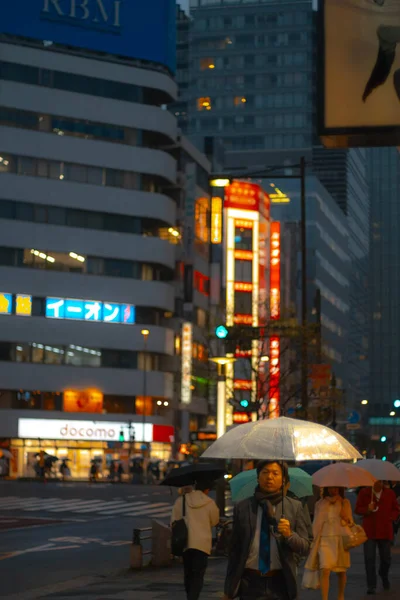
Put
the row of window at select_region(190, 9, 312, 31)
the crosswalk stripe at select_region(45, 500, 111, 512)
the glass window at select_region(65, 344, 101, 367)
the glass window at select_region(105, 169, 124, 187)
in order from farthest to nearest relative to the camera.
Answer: the row of window at select_region(190, 9, 312, 31) → the glass window at select_region(105, 169, 124, 187) → the glass window at select_region(65, 344, 101, 367) → the crosswalk stripe at select_region(45, 500, 111, 512)

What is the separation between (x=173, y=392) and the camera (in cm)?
9375

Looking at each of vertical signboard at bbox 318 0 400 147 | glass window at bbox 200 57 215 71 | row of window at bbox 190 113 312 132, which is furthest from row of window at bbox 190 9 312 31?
vertical signboard at bbox 318 0 400 147

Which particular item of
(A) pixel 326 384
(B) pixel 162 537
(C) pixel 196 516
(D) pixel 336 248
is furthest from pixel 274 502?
(D) pixel 336 248

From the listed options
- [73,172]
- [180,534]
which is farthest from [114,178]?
[180,534]

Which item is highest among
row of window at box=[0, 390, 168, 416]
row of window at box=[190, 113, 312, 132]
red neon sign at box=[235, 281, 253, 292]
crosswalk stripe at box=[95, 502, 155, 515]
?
row of window at box=[190, 113, 312, 132]

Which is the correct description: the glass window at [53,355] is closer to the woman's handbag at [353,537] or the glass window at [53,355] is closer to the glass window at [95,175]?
the glass window at [95,175]

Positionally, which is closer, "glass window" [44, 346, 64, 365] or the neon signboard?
"glass window" [44, 346, 64, 365]

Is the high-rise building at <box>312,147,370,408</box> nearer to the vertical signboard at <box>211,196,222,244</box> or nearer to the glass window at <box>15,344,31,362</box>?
the vertical signboard at <box>211,196,222,244</box>

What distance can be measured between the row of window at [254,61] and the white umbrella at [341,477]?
172928 mm

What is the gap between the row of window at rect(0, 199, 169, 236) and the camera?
87.0 m

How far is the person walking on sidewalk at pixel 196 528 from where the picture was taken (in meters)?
14.0

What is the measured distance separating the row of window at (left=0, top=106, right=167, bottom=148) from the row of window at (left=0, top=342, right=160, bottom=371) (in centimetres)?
1491

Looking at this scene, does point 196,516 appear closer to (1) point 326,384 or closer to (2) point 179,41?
(1) point 326,384

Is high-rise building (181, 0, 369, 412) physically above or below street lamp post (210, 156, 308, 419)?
above
